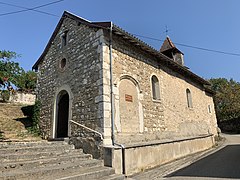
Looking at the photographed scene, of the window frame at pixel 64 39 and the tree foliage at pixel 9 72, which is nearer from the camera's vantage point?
the tree foliage at pixel 9 72

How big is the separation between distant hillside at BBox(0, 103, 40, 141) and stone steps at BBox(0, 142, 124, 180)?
2686 millimetres

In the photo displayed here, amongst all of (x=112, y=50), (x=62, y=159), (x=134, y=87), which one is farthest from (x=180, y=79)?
(x=62, y=159)

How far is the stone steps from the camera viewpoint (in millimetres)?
4434

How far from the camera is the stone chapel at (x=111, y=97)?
6.59m

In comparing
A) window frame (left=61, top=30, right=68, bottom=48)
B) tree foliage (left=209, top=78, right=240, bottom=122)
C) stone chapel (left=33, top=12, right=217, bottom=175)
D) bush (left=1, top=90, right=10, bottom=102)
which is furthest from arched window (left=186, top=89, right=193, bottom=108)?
tree foliage (left=209, top=78, right=240, bottom=122)

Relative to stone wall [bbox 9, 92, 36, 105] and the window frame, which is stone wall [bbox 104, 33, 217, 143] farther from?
stone wall [bbox 9, 92, 36, 105]

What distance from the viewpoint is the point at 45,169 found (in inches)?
183

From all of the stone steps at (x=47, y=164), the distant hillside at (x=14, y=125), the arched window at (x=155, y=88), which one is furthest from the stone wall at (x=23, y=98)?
the stone steps at (x=47, y=164)

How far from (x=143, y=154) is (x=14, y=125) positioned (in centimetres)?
682

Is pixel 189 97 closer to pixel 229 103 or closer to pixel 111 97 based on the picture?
pixel 111 97

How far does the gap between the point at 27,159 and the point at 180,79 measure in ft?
33.2

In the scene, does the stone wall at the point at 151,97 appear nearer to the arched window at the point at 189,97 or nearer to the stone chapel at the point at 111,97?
the stone chapel at the point at 111,97

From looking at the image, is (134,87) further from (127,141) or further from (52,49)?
(52,49)

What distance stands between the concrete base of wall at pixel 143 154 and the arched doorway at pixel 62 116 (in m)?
3.71
